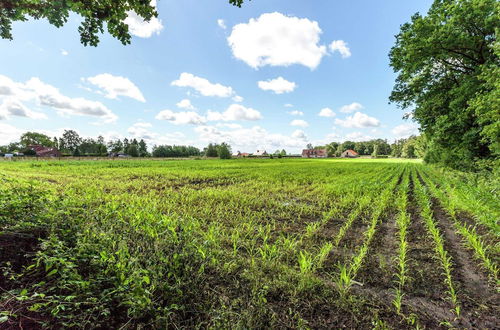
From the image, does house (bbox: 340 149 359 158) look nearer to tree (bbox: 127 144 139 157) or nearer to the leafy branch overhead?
tree (bbox: 127 144 139 157)

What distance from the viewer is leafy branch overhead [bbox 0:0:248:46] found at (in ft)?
10.5

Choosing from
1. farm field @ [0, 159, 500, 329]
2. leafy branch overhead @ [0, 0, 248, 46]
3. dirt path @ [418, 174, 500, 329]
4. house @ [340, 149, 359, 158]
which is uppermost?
leafy branch overhead @ [0, 0, 248, 46]

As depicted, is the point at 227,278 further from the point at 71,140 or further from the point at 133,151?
the point at 71,140

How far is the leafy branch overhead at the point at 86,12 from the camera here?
3.21 metres

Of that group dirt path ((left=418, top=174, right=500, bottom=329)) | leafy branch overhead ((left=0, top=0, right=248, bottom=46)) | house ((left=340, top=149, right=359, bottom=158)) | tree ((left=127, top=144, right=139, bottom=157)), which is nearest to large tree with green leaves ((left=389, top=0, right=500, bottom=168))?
dirt path ((left=418, top=174, right=500, bottom=329))

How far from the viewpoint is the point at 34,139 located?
294 ft

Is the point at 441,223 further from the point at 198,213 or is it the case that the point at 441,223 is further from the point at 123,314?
the point at 123,314

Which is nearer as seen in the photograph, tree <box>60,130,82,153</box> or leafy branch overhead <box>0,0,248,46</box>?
leafy branch overhead <box>0,0,248,46</box>

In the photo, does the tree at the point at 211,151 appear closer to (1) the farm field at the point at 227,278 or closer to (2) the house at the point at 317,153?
(2) the house at the point at 317,153

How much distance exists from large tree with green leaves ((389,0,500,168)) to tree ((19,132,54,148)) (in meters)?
130

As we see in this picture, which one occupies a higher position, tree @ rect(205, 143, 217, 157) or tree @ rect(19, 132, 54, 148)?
tree @ rect(19, 132, 54, 148)

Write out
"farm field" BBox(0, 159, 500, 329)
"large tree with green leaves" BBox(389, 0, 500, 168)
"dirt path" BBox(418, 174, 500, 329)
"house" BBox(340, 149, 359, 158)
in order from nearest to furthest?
"farm field" BBox(0, 159, 500, 329) < "dirt path" BBox(418, 174, 500, 329) < "large tree with green leaves" BBox(389, 0, 500, 168) < "house" BBox(340, 149, 359, 158)

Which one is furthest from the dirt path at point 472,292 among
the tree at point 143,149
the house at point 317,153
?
the house at point 317,153

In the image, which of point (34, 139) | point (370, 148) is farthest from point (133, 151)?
point (370, 148)
